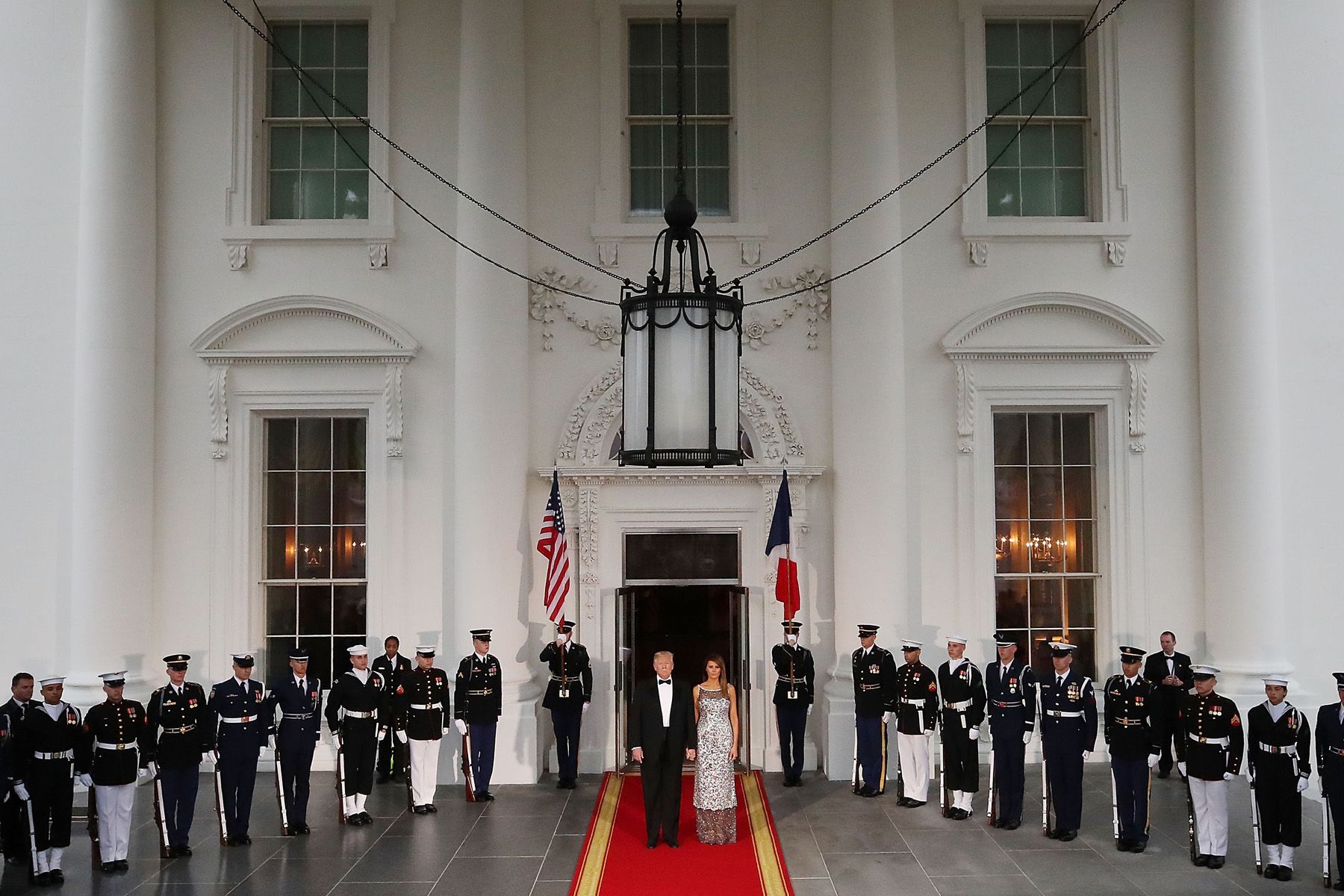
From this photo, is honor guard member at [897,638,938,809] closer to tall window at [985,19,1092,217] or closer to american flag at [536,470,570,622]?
american flag at [536,470,570,622]

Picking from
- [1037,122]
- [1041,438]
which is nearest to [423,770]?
[1041,438]

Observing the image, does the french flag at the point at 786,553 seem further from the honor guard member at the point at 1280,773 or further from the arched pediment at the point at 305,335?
the honor guard member at the point at 1280,773

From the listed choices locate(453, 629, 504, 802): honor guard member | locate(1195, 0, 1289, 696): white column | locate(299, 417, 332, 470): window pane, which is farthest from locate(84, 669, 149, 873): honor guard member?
locate(1195, 0, 1289, 696): white column

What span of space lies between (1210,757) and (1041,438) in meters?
4.64

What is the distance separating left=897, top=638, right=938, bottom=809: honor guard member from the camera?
10148 millimetres

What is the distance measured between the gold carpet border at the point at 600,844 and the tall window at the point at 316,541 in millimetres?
3277

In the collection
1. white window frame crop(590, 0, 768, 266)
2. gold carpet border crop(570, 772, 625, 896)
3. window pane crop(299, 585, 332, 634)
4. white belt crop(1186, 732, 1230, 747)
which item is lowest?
gold carpet border crop(570, 772, 625, 896)

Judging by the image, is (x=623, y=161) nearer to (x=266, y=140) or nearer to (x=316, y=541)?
(x=266, y=140)

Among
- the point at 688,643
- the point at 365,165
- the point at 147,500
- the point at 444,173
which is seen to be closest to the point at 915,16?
the point at 444,173

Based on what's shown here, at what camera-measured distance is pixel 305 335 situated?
12031mm

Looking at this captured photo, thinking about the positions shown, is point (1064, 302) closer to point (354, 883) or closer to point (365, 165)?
point (365, 165)

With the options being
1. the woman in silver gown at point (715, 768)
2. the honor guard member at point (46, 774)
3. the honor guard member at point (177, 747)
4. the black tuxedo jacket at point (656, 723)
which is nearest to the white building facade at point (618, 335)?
the black tuxedo jacket at point (656, 723)

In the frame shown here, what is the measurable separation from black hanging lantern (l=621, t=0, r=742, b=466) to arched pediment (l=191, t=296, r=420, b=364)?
5.46 meters

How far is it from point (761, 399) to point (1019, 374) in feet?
9.17
